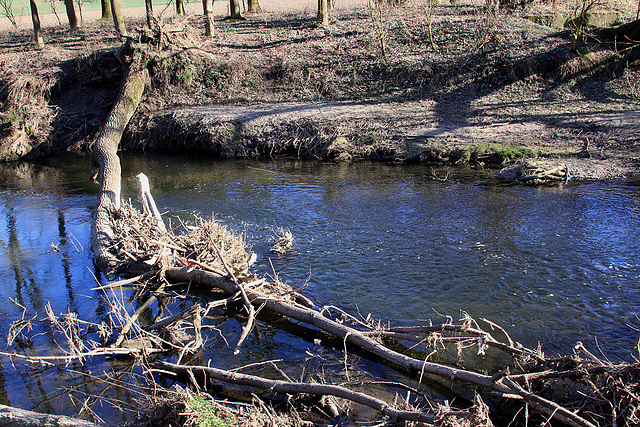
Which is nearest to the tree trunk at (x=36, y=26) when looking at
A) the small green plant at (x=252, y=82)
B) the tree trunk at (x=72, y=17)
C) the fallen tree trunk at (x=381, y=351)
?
the tree trunk at (x=72, y=17)

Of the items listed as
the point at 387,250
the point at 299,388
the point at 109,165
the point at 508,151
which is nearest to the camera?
the point at 299,388

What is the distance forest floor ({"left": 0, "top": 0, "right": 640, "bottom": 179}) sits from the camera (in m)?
14.9

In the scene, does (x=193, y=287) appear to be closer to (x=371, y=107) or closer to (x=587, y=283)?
(x=587, y=283)

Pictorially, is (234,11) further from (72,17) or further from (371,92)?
(371,92)

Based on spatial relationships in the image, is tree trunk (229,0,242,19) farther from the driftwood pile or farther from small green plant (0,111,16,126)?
the driftwood pile

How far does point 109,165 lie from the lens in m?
11.5

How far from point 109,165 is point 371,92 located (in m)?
10.7

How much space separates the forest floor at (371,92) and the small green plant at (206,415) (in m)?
11.3

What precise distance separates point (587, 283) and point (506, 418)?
346cm

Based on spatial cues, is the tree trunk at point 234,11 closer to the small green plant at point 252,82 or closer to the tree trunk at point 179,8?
the tree trunk at point 179,8

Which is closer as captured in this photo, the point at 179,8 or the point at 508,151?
the point at 508,151

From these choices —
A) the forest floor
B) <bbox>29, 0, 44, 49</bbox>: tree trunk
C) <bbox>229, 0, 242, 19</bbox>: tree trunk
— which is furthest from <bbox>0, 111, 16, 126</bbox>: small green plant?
<bbox>229, 0, 242, 19</bbox>: tree trunk

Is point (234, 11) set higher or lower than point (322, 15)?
higher

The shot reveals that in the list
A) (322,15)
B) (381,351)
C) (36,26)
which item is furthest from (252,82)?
(381,351)
